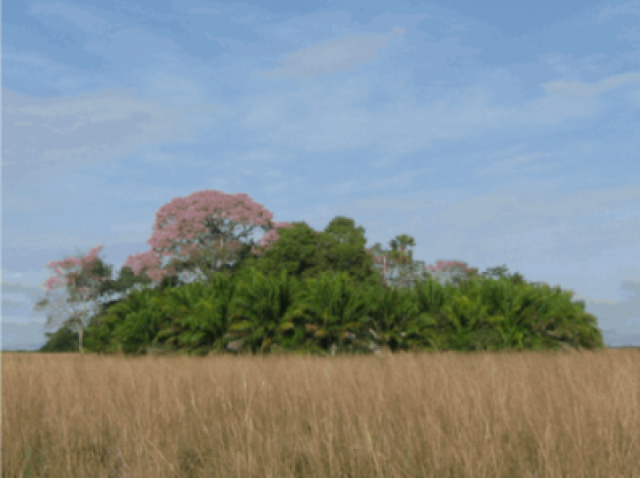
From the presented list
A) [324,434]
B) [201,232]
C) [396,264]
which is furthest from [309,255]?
[324,434]

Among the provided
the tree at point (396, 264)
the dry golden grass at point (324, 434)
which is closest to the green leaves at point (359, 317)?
the dry golden grass at point (324, 434)

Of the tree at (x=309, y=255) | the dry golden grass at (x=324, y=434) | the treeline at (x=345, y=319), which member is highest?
the tree at (x=309, y=255)

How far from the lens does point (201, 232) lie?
29.1 meters

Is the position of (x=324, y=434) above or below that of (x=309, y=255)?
below

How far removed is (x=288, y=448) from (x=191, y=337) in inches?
537

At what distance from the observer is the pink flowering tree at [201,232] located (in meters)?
28.9

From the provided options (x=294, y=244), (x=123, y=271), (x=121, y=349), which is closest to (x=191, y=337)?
(x=121, y=349)

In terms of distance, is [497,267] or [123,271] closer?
[497,267]

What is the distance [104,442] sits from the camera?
475 cm

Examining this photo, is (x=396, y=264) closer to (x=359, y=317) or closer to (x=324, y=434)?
(x=359, y=317)

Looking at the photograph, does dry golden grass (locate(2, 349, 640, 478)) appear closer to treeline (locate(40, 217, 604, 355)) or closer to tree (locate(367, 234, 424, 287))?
treeline (locate(40, 217, 604, 355))

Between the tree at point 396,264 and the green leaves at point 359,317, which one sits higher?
the tree at point 396,264

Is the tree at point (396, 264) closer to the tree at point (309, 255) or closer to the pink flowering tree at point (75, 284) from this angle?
the tree at point (309, 255)

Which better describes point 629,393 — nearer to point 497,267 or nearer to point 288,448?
point 288,448
